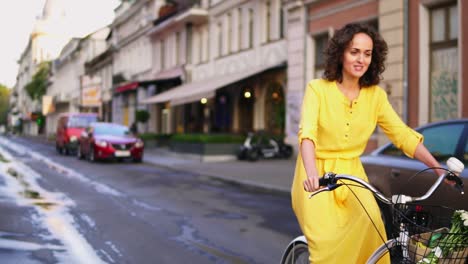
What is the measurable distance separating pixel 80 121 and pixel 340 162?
2786 cm

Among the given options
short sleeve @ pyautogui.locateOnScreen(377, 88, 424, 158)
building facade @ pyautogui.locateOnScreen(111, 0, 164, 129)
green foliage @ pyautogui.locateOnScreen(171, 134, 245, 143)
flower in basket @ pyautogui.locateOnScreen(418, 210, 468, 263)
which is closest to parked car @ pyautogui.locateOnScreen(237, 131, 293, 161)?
green foliage @ pyautogui.locateOnScreen(171, 134, 245, 143)

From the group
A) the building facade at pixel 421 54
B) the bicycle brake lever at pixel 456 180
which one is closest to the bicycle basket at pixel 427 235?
the bicycle brake lever at pixel 456 180

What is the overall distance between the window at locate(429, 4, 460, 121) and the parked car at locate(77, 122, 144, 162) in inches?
441

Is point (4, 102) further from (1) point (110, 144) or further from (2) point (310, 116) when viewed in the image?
(2) point (310, 116)

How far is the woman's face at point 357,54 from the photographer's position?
333 cm

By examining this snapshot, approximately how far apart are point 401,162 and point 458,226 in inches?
157

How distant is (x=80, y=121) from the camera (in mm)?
30016

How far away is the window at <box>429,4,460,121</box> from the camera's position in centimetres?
1501

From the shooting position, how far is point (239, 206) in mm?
10188

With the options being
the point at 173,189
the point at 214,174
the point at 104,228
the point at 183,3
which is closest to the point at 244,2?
the point at 183,3

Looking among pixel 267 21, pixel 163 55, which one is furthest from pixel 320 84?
pixel 163 55

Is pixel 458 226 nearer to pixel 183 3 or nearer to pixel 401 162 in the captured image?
pixel 401 162

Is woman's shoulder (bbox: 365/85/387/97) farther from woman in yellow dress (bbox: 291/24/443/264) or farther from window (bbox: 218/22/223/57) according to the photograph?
window (bbox: 218/22/223/57)

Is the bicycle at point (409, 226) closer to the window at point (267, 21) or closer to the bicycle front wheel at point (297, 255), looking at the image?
the bicycle front wheel at point (297, 255)
